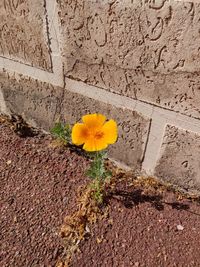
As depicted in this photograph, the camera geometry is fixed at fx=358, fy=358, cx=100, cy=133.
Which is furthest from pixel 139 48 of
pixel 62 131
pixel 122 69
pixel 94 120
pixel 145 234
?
pixel 145 234

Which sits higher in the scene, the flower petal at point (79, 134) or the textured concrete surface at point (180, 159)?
the flower petal at point (79, 134)

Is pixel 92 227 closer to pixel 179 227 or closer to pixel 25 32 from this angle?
pixel 179 227

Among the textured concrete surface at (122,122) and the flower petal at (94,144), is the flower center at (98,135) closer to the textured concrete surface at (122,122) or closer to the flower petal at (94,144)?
the flower petal at (94,144)

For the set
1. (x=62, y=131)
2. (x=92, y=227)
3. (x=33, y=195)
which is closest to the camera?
(x=92, y=227)

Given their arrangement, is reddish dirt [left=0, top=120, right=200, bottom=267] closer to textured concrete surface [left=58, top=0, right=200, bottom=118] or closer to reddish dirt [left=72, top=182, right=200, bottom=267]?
reddish dirt [left=72, top=182, right=200, bottom=267]

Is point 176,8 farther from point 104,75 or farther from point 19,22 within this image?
point 19,22

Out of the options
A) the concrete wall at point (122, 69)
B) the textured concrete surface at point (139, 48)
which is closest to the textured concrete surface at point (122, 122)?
the concrete wall at point (122, 69)
